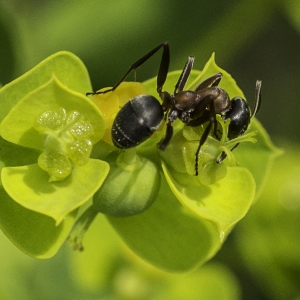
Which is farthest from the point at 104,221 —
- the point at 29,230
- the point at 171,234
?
the point at 29,230

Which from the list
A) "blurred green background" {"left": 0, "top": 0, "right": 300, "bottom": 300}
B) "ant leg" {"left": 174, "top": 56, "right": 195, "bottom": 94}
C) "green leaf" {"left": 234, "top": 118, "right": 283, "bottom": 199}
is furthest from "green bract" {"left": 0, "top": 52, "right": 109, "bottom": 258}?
"blurred green background" {"left": 0, "top": 0, "right": 300, "bottom": 300}

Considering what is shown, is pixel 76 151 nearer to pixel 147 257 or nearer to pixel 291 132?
pixel 147 257

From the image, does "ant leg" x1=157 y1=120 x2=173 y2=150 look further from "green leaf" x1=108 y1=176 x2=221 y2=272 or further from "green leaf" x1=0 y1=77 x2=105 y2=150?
"green leaf" x1=108 y1=176 x2=221 y2=272

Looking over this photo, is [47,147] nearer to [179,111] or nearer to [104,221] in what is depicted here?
[179,111]

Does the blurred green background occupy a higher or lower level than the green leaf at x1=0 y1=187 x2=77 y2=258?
lower

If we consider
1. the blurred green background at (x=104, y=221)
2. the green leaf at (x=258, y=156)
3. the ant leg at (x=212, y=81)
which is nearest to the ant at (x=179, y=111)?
the ant leg at (x=212, y=81)

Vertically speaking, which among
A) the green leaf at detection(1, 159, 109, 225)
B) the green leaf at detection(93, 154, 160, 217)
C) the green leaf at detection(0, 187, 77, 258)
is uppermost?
the green leaf at detection(1, 159, 109, 225)
